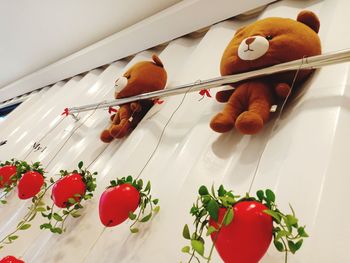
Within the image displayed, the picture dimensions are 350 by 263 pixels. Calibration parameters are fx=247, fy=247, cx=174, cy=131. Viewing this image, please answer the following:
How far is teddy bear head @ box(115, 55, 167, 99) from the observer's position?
1133 mm

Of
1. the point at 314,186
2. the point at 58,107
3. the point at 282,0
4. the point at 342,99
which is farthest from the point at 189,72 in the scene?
the point at 58,107

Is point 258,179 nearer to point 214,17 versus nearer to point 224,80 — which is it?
point 224,80

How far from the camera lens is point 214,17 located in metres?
1.38

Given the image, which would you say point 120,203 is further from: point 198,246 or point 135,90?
point 135,90

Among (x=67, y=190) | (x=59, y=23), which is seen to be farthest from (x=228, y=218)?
(x=59, y=23)

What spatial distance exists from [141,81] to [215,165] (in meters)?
0.61

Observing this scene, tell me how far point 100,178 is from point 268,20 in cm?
80

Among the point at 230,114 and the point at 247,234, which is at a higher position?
the point at 230,114

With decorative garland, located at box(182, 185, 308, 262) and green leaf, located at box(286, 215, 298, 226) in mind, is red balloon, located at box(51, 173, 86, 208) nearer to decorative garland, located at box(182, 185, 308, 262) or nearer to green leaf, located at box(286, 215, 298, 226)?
decorative garland, located at box(182, 185, 308, 262)

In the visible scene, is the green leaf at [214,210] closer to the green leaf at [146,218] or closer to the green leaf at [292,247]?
the green leaf at [292,247]

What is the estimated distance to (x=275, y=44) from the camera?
2.27 ft

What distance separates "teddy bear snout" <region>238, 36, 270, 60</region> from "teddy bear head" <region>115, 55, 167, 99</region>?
53cm

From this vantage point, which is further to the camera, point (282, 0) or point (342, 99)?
point (282, 0)

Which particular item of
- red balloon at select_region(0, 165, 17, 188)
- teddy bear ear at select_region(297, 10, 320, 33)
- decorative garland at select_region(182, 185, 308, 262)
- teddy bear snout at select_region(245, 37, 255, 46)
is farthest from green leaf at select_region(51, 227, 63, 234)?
teddy bear ear at select_region(297, 10, 320, 33)
